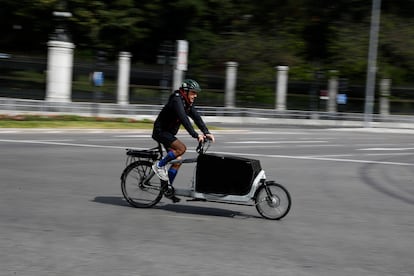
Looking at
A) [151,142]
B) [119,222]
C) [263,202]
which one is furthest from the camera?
[151,142]

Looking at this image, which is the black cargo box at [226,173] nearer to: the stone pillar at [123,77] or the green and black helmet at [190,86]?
the green and black helmet at [190,86]

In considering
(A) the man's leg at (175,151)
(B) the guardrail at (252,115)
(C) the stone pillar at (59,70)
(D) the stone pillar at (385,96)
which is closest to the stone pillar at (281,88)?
(B) the guardrail at (252,115)

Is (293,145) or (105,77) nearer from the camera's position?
(293,145)

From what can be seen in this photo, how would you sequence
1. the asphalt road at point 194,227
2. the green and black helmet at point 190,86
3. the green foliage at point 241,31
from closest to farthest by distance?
the asphalt road at point 194,227 → the green and black helmet at point 190,86 → the green foliage at point 241,31

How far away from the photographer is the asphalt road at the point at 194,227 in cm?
724

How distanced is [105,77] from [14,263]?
1524 inches

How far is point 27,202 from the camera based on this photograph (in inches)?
420

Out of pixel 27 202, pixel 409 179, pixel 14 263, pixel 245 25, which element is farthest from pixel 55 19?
pixel 14 263

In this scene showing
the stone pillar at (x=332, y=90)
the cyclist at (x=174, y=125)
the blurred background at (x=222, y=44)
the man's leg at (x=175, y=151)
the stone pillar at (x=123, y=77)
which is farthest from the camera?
the stone pillar at (x=332, y=90)

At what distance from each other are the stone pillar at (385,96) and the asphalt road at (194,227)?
30.3m

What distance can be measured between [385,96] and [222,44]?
11064mm

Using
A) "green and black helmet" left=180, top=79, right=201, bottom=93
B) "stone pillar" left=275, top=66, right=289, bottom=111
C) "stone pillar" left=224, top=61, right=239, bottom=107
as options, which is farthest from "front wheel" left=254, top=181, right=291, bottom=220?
"stone pillar" left=275, top=66, right=289, bottom=111

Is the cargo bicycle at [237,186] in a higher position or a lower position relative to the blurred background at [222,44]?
lower

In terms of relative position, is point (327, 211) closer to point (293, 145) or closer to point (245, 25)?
A: point (293, 145)
